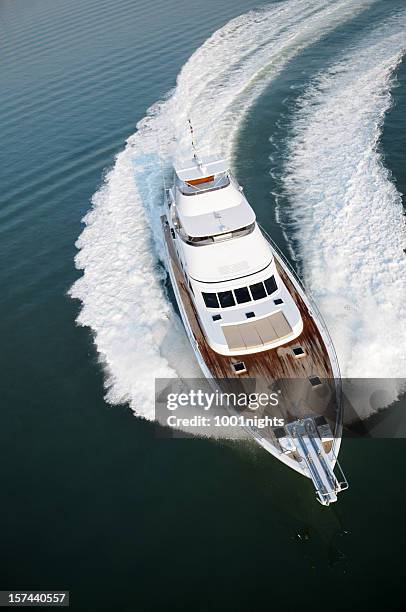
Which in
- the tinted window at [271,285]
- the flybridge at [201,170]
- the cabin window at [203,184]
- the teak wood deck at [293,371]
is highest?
the flybridge at [201,170]

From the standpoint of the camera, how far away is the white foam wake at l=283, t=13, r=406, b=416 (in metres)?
17.1

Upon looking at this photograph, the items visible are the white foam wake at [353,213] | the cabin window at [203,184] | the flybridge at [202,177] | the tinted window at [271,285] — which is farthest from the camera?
the flybridge at [202,177]

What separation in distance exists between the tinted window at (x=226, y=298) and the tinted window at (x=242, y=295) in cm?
17

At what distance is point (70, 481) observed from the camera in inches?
597

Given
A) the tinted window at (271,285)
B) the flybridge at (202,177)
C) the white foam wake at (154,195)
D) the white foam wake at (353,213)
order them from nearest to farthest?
1. the tinted window at (271,285)
2. the white foam wake at (353,213)
3. the white foam wake at (154,195)
4. the flybridge at (202,177)

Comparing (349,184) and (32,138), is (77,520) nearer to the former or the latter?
(349,184)

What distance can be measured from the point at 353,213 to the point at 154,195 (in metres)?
10.5

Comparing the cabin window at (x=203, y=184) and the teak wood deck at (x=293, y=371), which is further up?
the cabin window at (x=203, y=184)

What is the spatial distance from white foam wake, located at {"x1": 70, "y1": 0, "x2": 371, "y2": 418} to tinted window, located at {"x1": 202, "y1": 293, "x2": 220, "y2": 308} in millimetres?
2226

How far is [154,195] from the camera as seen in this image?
86.7 ft

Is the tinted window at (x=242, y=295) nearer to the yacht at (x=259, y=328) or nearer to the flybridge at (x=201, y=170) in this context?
the yacht at (x=259, y=328)

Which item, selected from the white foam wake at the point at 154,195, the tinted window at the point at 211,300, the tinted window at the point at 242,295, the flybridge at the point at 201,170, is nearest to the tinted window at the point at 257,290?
the tinted window at the point at 242,295

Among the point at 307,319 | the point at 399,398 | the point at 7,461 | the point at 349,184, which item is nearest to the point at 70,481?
the point at 7,461

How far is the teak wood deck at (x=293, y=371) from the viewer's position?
1430 centimetres
